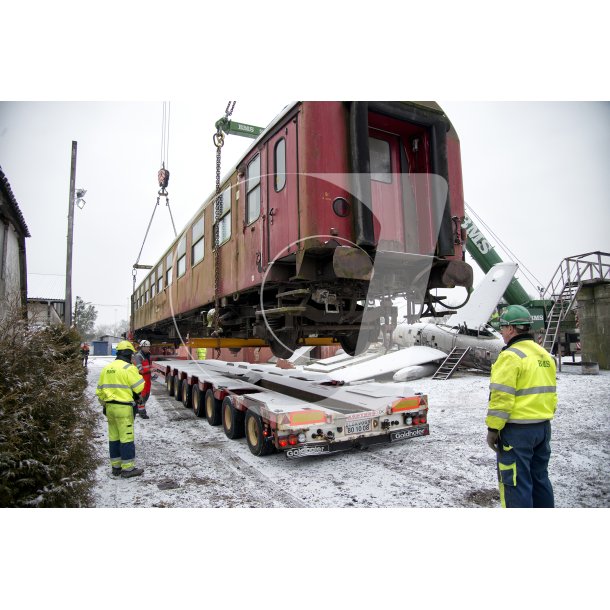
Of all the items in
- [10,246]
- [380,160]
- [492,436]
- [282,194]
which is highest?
[380,160]

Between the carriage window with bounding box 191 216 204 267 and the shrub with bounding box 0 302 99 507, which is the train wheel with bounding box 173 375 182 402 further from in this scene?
the shrub with bounding box 0 302 99 507

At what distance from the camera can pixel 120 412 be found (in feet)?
13.3

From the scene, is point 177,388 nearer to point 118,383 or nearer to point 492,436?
point 118,383

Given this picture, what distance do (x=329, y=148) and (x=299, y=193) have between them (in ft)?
1.43

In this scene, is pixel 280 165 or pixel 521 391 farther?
pixel 280 165

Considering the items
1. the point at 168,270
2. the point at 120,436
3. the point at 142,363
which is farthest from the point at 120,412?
the point at 168,270

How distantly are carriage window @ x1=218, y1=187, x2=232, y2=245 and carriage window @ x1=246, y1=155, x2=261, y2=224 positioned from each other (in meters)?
0.58

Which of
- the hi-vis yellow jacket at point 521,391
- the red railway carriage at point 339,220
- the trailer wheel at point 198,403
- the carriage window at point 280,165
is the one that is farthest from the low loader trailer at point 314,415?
the carriage window at point 280,165

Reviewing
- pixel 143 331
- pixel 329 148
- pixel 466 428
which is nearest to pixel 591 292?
pixel 466 428

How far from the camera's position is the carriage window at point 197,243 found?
6.01 m

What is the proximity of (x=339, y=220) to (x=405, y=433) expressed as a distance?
98.4 inches

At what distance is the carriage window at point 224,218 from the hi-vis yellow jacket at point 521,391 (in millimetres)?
3364

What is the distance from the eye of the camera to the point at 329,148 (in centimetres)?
334

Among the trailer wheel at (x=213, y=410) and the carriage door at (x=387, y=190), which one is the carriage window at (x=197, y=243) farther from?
the carriage door at (x=387, y=190)
